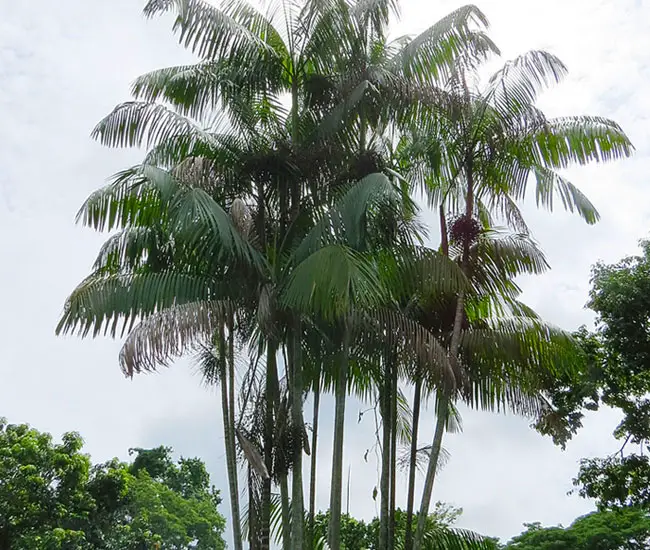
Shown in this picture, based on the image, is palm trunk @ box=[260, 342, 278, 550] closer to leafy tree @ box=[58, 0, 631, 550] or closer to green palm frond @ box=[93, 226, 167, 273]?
leafy tree @ box=[58, 0, 631, 550]

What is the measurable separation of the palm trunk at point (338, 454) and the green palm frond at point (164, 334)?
74.2 inches

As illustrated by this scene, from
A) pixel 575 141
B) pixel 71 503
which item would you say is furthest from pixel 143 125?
pixel 71 503

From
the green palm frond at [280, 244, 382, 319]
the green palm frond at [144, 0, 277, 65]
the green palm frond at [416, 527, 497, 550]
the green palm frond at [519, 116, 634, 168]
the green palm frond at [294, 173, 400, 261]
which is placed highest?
the green palm frond at [144, 0, 277, 65]

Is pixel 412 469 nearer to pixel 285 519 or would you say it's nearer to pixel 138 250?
pixel 285 519

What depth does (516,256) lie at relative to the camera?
1162cm

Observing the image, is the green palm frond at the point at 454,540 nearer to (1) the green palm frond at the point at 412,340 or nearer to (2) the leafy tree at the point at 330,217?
(2) the leafy tree at the point at 330,217

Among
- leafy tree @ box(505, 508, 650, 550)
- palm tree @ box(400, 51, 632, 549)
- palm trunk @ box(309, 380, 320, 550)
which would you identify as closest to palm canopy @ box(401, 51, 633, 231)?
palm tree @ box(400, 51, 632, 549)

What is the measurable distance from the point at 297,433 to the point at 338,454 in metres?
0.95

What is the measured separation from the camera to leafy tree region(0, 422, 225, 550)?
21.3m

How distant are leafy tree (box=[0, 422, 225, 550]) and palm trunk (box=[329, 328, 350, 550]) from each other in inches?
501

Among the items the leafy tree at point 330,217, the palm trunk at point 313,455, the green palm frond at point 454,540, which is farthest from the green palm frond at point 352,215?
the green palm frond at point 454,540

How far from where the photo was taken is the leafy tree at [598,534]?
63.7ft

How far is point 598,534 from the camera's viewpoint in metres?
20.0

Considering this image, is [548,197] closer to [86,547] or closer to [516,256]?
[516,256]
